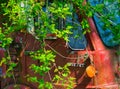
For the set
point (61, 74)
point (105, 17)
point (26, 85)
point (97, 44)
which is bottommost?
point (26, 85)

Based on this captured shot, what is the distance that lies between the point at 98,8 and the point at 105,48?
1173 mm

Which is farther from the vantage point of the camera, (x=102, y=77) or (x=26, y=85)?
(x=26, y=85)

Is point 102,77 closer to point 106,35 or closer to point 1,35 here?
point 106,35

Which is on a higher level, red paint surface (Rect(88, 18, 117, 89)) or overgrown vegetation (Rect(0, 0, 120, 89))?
overgrown vegetation (Rect(0, 0, 120, 89))

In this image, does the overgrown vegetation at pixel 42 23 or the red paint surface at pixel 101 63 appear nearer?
the overgrown vegetation at pixel 42 23

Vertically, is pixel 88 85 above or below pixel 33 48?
below

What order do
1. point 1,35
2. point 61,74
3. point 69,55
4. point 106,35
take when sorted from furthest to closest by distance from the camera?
point 69,55, point 106,35, point 61,74, point 1,35

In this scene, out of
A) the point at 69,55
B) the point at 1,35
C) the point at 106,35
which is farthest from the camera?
the point at 69,55

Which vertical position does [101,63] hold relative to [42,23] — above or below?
below

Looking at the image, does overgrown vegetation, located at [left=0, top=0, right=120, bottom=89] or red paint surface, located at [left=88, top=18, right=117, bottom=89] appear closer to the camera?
overgrown vegetation, located at [left=0, top=0, right=120, bottom=89]

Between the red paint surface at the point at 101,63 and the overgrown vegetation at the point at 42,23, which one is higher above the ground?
the overgrown vegetation at the point at 42,23

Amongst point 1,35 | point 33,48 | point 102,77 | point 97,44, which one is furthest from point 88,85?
point 1,35

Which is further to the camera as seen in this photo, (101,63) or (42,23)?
(101,63)

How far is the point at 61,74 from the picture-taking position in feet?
21.0
